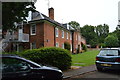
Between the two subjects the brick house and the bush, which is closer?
the bush

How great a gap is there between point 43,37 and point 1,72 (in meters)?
14.5

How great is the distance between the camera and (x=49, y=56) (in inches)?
368

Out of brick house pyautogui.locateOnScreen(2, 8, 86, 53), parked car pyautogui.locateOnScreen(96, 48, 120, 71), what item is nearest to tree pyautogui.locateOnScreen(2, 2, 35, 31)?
parked car pyautogui.locateOnScreen(96, 48, 120, 71)

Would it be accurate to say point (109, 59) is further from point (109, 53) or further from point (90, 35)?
point (90, 35)

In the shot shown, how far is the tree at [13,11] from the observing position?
6.61 m

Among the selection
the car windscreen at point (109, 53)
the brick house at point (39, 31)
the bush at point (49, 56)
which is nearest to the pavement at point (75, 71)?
the bush at point (49, 56)

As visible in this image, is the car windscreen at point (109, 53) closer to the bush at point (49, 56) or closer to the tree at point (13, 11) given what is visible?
the bush at point (49, 56)

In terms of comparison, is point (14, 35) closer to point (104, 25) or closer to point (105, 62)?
point (105, 62)

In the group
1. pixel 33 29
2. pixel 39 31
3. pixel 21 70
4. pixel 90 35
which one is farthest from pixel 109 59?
pixel 90 35

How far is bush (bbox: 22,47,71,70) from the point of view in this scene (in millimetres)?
9156

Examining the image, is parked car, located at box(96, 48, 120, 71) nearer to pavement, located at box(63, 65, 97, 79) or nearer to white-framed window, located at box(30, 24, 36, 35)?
pavement, located at box(63, 65, 97, 79)

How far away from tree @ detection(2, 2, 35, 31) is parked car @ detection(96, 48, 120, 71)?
5794 millimetres

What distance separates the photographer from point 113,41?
4734cm

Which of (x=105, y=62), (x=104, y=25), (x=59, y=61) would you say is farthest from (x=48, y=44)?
(x=104, y=25)
